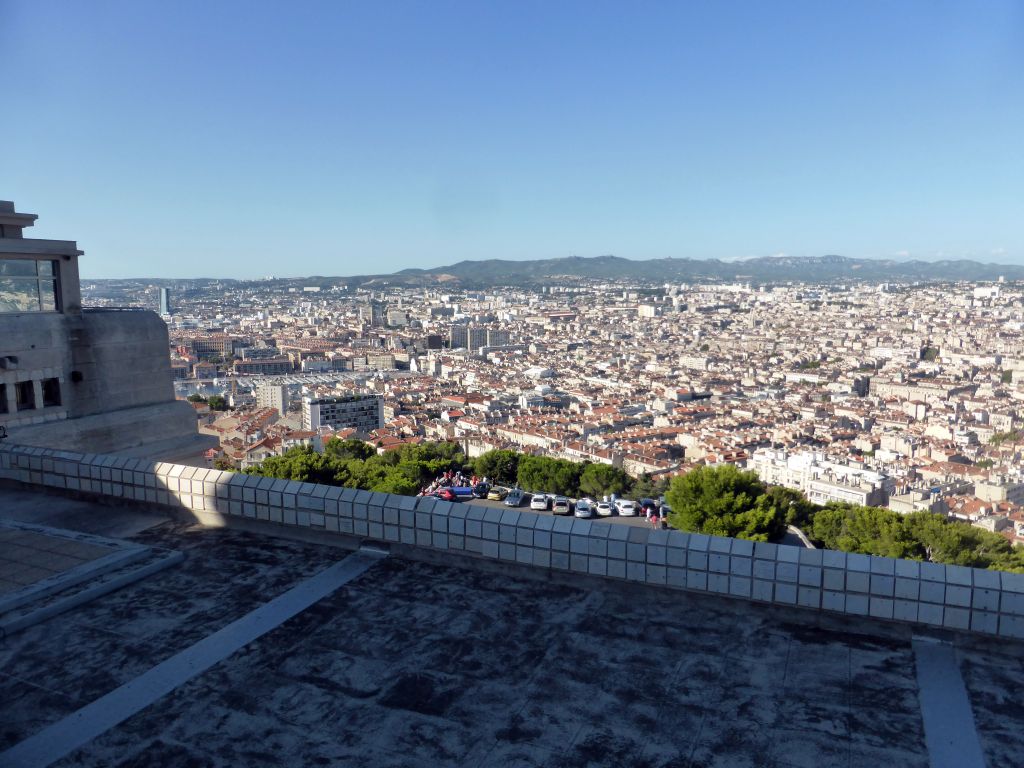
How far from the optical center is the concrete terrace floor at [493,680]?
84.7 inches

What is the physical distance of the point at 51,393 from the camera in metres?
5.93

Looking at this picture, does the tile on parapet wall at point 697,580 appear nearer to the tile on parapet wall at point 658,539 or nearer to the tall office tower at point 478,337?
the tile on parapet wall at point 658,539

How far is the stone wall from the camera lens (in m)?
2.71

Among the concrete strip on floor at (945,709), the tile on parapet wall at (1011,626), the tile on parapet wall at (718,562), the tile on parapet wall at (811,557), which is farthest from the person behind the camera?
the tile on parapet wall at (718,562)

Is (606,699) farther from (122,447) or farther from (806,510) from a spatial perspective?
(806,510)

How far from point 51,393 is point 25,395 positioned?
182 millimetres

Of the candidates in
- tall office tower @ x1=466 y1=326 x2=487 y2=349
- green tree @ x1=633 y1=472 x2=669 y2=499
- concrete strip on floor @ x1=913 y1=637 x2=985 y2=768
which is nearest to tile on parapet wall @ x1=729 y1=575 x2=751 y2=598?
concrete strip on floor @ x1=913 y1=637 x2=985 y2=768

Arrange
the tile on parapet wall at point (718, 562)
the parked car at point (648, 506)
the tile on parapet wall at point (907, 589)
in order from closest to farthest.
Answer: the tile on parapet wall at point (907, 589)
the tile on parapet wall at point (718, 562)
the parked car at point (648, 506)

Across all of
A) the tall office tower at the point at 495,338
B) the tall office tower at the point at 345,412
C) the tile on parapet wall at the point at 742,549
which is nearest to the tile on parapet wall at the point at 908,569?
the tile on parapet wall at the point at 742,549

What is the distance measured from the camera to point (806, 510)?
18.2m

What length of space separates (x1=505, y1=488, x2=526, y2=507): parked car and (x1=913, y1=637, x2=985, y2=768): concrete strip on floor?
54.7 feet

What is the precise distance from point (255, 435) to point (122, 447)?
87.1 feet

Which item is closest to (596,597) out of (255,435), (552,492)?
(552,492)

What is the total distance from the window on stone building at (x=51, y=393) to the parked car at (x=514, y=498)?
13.8 metres
